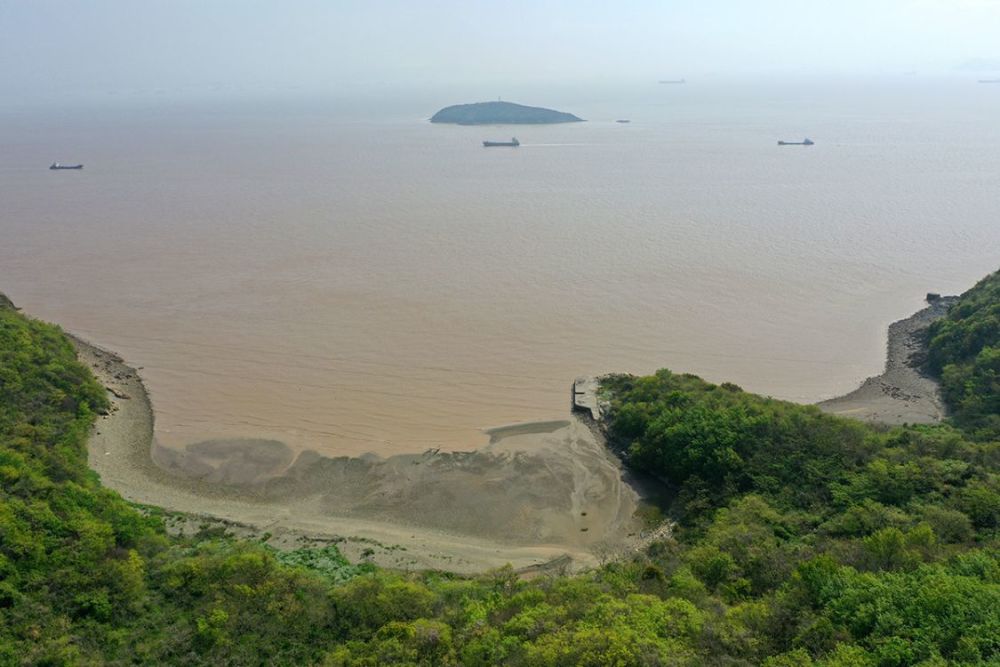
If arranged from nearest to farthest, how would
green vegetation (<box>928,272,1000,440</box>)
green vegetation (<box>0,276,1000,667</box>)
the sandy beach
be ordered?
1. green vegetation (<box>0,276,1000,667</box>)
2. the sandy beach
3. green vegetation (<box>928,272,1000,440</box>)

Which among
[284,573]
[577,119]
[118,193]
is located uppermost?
[577,119]

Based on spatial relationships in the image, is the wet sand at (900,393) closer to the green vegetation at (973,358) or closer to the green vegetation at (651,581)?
the green vegetation at (973,358)

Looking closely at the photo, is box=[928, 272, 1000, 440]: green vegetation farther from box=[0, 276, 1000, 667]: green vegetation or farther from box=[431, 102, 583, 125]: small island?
box=[431, 102, 583, 125]: small island

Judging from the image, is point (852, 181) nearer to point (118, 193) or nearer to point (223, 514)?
point (223, 514)

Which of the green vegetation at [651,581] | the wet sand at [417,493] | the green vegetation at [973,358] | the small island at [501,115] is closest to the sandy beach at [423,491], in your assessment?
the wet sand at [417,493]

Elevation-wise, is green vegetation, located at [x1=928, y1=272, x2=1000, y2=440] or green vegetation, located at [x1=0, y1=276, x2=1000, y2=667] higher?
green vegetation, located at [x1=928, y1=272, x2=1000, y2=440]

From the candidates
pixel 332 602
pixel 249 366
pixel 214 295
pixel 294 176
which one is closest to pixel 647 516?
pixel 332 602

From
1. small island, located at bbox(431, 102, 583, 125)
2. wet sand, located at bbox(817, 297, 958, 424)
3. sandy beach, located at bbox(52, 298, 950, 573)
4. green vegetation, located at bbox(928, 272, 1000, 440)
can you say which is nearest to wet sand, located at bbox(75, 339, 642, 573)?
sandy beach, located at bbox(52, 298, 950, 573)

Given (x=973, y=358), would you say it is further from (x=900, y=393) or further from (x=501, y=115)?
(x=501, y=115)
